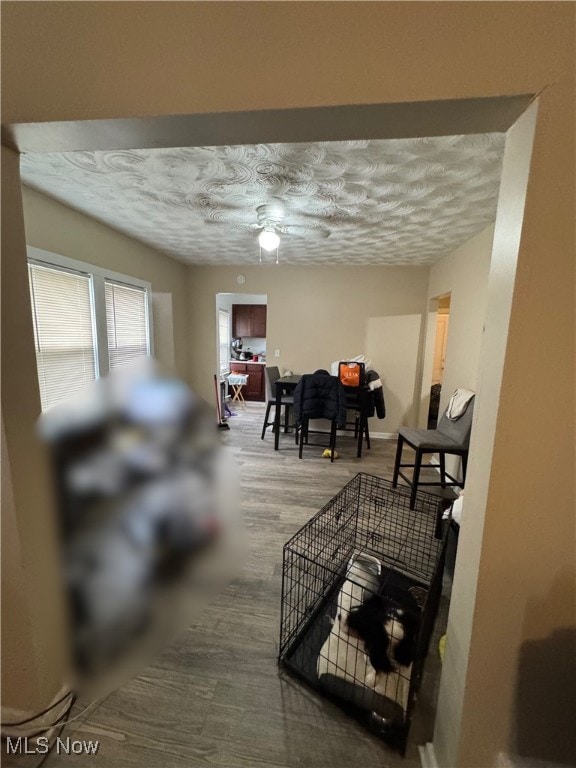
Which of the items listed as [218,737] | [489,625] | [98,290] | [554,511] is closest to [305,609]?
[218,737]

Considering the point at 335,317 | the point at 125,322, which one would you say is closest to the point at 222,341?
the point at 335,317

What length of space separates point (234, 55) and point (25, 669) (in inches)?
71.4

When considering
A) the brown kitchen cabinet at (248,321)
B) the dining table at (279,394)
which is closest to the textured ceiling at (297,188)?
the dining table at (279,394)

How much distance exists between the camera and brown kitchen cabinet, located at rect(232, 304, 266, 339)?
608 cm

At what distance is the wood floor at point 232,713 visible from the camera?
907 mm

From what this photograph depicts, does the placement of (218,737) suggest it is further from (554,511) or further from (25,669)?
(554,511)

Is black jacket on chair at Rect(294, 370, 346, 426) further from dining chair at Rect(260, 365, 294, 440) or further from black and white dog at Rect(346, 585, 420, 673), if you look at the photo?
black and white dog at Rect(346, 585, 420, 673)

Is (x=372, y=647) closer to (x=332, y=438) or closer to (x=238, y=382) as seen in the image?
(x=238, y=382)

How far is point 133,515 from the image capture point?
0.32 m

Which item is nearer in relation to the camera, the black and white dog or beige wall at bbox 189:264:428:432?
the black and white dog

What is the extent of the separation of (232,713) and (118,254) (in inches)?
120

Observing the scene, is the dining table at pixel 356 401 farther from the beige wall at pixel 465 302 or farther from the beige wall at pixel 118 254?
the beige wall at pixel 118 254

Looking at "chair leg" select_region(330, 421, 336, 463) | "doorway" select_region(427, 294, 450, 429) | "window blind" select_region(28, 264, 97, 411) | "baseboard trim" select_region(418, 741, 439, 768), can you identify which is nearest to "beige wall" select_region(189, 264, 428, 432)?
"doorway" select_region(427, 294, 450, 429)

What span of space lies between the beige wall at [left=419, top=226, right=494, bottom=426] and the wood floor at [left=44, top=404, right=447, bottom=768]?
182 centimetres
